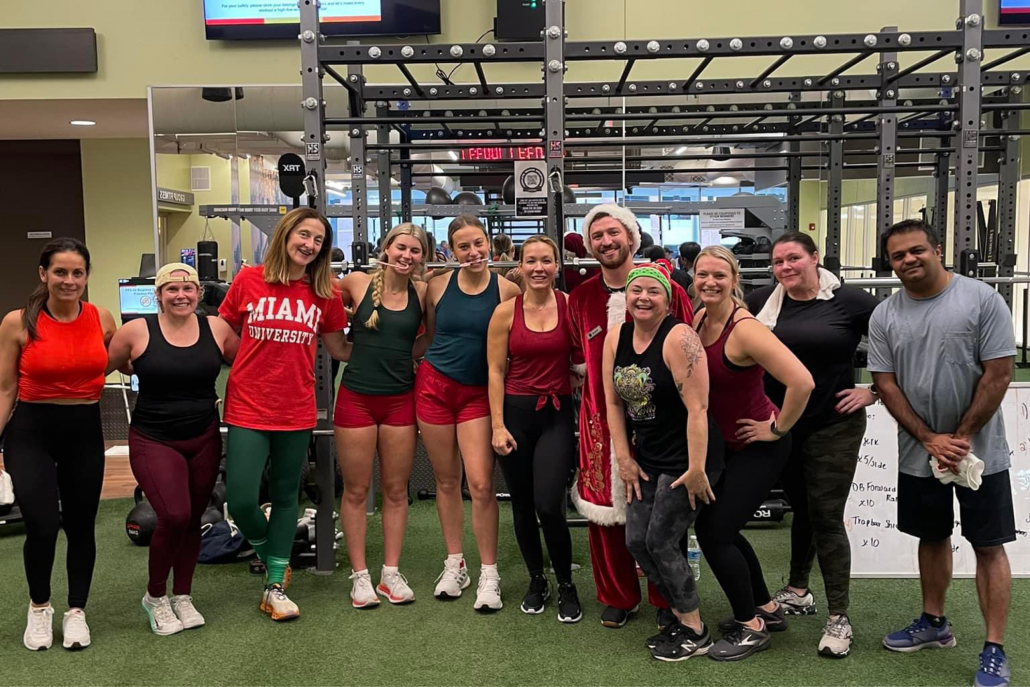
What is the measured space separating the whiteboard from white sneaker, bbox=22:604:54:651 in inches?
132

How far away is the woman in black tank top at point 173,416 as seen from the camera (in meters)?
3.08

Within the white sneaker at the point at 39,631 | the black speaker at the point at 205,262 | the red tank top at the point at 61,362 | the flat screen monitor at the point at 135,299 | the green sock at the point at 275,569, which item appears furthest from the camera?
the flat screen monitor at the point at 135,299

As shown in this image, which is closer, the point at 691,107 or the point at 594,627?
the point at 594,627

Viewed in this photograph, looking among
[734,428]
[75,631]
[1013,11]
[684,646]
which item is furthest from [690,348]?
[1013,11]

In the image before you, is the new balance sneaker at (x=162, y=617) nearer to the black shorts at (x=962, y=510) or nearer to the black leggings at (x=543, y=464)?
the black leggings at (x=543, y=464)

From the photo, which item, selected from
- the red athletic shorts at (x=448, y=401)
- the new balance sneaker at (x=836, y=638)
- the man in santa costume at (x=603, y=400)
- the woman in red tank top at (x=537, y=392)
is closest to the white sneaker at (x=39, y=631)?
the red athletic shorts at (x=448, y=401)

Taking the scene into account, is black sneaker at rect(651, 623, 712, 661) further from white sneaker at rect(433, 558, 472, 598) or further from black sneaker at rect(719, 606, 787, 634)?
white sneaker at rect(433, 558, 472, 598)

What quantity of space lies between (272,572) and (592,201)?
18.7 ft

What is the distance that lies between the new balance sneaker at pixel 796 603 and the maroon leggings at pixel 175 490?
7.73ft

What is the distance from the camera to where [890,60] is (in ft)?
14.2

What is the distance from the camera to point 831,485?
9.53 feet

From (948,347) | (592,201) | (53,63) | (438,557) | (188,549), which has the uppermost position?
(53,63)

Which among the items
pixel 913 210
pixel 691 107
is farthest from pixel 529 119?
Result: pixel 913 210

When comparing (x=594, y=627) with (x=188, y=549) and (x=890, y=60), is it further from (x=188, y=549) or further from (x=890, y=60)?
(x=890, y=60)
